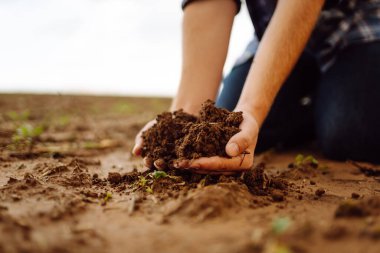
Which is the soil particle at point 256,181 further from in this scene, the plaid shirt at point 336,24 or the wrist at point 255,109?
the plaid shirt at point 336,24

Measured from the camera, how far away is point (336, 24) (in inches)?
115

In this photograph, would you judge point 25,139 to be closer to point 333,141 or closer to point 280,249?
point 333,141

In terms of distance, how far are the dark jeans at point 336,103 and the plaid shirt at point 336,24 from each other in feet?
0.26

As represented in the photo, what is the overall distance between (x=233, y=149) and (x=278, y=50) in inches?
33.7

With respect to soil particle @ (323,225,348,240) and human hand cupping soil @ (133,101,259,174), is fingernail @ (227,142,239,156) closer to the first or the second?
human hand cupping soil @ (133,101,259,174)

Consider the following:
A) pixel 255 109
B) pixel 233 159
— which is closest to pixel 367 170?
pixel 255 109

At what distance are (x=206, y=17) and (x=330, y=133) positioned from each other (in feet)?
4.67

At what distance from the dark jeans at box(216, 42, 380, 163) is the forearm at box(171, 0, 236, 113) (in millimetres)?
545

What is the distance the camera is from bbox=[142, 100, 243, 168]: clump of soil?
70.8 inches

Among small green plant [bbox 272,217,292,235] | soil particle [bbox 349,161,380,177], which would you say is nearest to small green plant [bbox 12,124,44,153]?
small green plant [bbox 272,217,292,235]

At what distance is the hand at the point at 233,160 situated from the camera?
1722mm

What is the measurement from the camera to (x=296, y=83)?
3.30m

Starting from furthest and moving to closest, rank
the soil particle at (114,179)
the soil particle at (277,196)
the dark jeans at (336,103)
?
the dark jeans at (336,103) → the soil particle at (114,179) → the soil particle at (277,196)

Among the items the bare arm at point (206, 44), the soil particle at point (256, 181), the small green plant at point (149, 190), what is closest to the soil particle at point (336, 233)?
the soil particle at point (256, 181)
